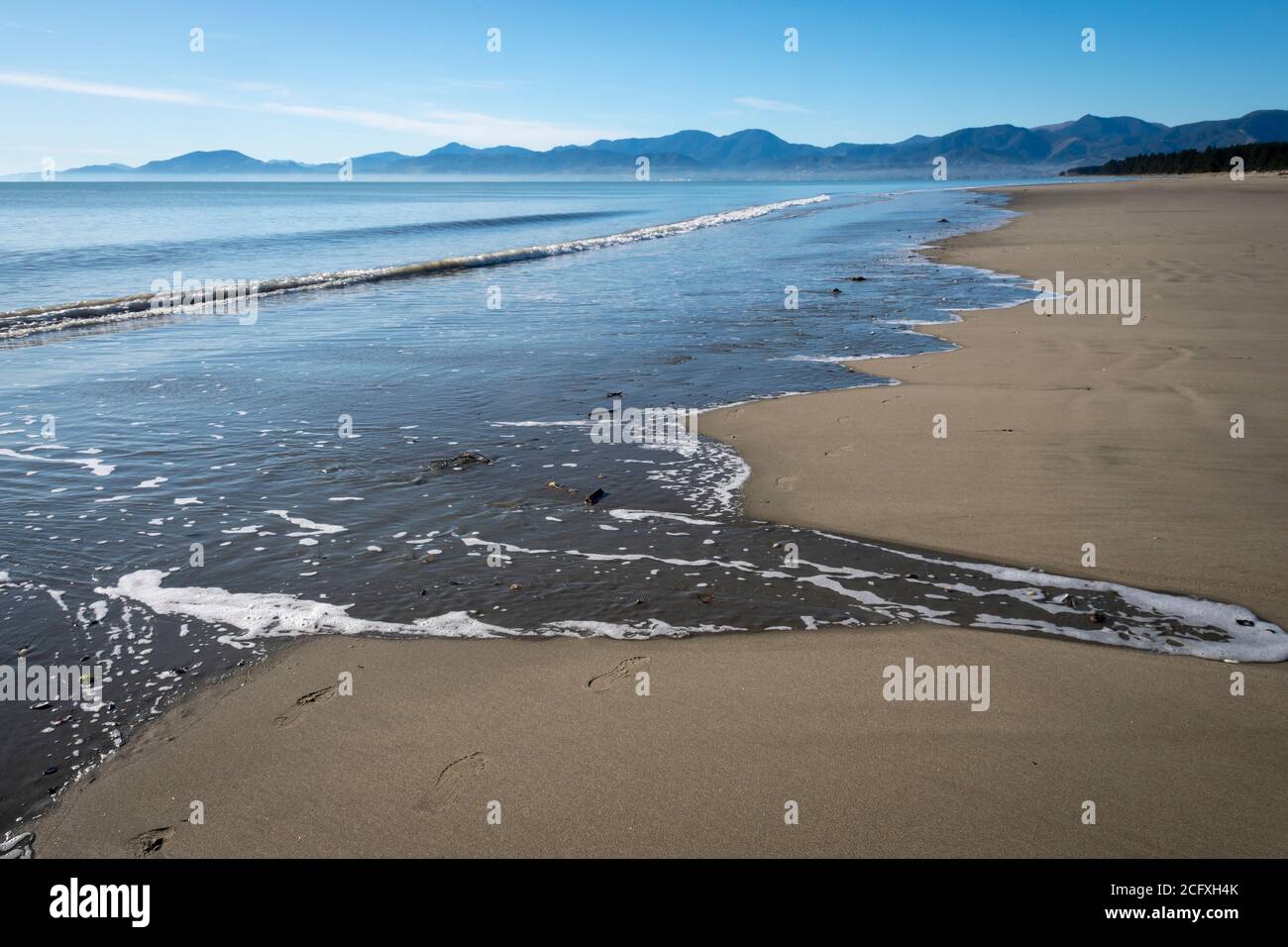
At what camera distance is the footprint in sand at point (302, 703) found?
3.98 meters

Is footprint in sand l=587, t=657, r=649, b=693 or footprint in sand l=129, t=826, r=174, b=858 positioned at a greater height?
footprint in sand l=587, t=657, r=649, b=693

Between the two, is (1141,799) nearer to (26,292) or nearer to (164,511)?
(164,511)

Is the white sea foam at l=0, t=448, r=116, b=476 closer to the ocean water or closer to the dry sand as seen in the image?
the ocean water

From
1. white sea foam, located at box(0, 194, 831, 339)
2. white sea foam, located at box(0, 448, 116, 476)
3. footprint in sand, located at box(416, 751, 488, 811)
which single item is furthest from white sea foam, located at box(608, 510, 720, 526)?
white sea foam, located at box(0, 194, 831, 339)

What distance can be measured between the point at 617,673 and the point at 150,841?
2.16 metres

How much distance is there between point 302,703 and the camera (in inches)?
162

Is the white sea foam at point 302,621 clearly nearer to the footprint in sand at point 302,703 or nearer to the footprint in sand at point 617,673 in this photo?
the footprint in sand at point 617,673

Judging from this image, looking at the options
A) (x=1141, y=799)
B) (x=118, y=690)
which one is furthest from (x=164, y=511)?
(x=1141, y=799)

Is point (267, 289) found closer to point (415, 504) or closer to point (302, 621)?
point (415, 504)

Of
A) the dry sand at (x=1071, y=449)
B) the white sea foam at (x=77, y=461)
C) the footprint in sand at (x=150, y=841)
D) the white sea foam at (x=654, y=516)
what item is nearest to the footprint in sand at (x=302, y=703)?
the footprint in sand at (x=150, y=841)

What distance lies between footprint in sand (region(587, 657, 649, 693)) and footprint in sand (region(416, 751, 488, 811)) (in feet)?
2.49

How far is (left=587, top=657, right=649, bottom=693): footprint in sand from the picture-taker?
421 centimetres

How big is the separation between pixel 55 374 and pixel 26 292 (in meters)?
12.7

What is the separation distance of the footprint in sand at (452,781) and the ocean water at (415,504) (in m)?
1.19
